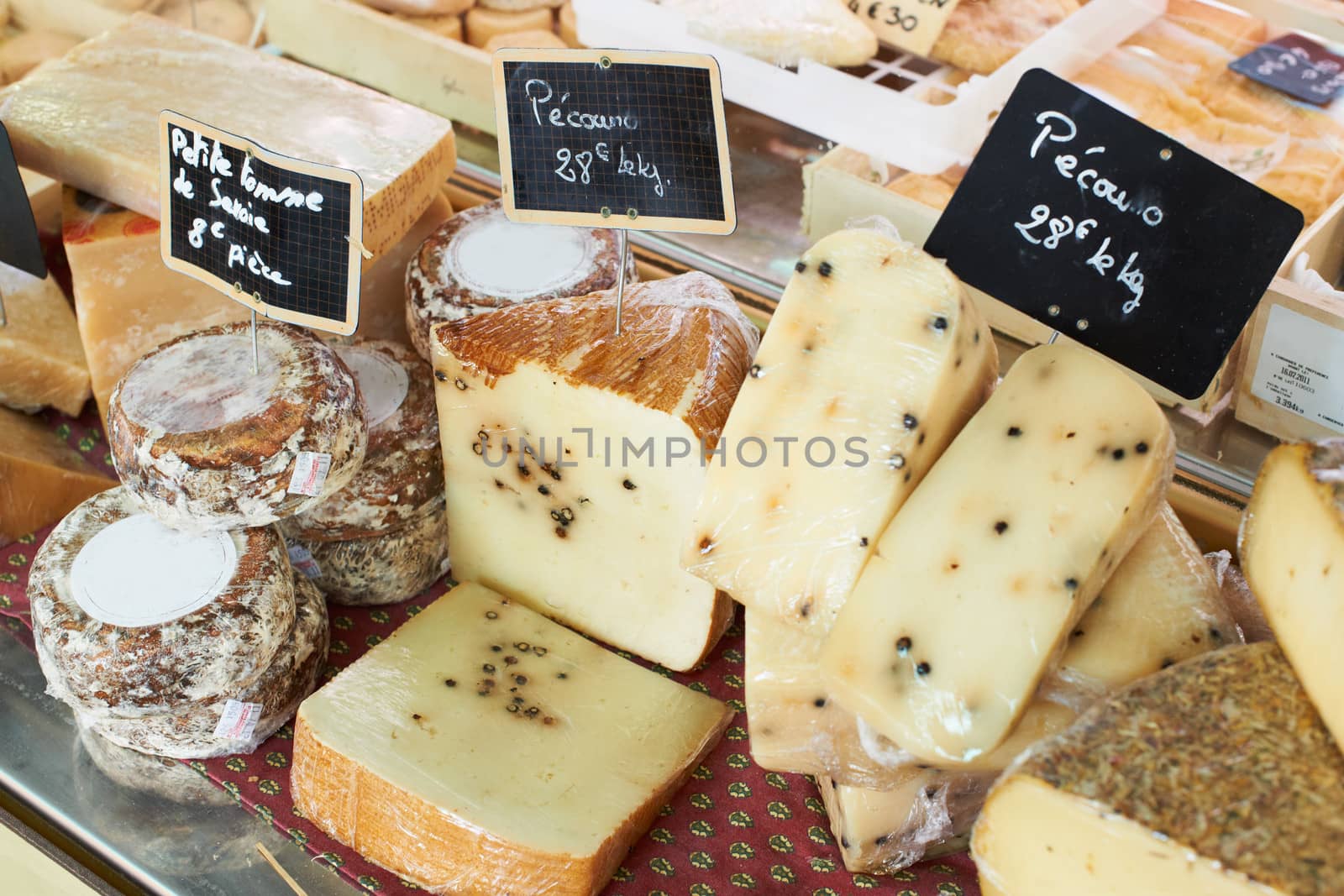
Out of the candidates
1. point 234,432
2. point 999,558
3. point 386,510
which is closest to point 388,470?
point 386,510

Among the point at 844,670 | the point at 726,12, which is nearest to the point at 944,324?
the point at 844,670

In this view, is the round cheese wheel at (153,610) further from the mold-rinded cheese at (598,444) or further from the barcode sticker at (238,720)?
the mold-rinded cheese at (598,444)

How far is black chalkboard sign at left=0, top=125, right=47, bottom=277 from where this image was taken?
1.89 meters

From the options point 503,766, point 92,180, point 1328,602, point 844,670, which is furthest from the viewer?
point 92,180

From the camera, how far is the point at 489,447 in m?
1.74

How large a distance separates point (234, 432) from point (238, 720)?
1.40ft

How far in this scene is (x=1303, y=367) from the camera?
1.67 meters

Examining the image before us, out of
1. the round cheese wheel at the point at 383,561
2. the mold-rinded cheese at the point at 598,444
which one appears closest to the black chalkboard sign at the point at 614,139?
the mold-rinded cheese at the point at 598,444

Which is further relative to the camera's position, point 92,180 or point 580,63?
point 92,180

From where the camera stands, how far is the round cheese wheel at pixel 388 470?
180cm

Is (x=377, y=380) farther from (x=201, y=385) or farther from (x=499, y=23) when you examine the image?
(x=499, y=23)

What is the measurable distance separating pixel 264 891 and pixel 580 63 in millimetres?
1208

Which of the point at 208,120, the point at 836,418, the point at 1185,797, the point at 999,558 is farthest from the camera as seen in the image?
the point at 208,120

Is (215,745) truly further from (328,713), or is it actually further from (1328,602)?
(1328,602)
